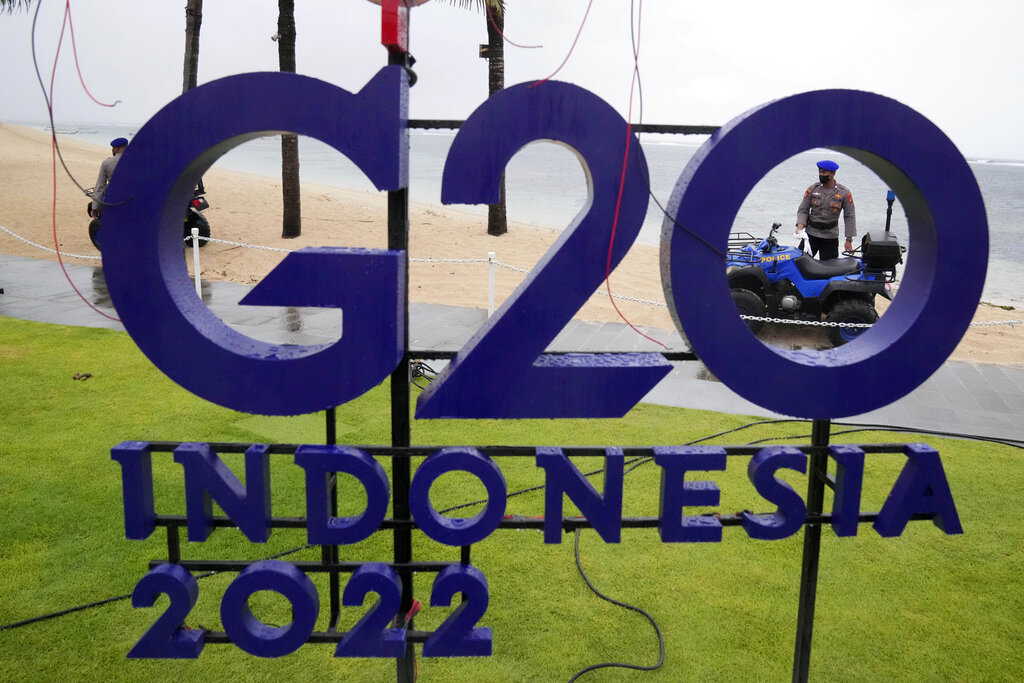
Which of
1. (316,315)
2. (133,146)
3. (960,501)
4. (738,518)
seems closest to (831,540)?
(960,501)

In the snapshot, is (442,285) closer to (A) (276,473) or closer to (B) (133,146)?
(A) (276,473)

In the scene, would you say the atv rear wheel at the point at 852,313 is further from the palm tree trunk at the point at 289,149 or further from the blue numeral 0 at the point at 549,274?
the palm tree trunk at the point at 289,149

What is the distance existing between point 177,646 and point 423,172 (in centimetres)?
6996

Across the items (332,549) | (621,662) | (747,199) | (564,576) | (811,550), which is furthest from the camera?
(747,199)

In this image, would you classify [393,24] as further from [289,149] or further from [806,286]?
[289,149]

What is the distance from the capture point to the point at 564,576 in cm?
478

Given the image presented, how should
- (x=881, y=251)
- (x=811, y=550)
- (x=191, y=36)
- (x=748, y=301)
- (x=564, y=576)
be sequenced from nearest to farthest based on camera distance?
(x=811, y=550) < (x=564, y=576) < (x=881, y=251) < (x=748, y=301) < (x=191, y=36)

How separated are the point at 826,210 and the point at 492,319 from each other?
294 inches

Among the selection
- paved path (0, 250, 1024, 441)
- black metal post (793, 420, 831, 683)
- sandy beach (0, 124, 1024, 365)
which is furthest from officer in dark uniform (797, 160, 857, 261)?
black metal post (793, 420, 831, 683)

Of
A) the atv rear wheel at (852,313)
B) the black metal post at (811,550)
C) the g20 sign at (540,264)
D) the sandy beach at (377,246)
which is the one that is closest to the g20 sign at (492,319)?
the g20 sign at (540,264)

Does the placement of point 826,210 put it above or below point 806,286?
above

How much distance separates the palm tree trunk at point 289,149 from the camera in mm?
15250

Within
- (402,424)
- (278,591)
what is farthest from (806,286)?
(278,591)

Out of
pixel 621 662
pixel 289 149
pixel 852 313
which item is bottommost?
pixel 621 662
